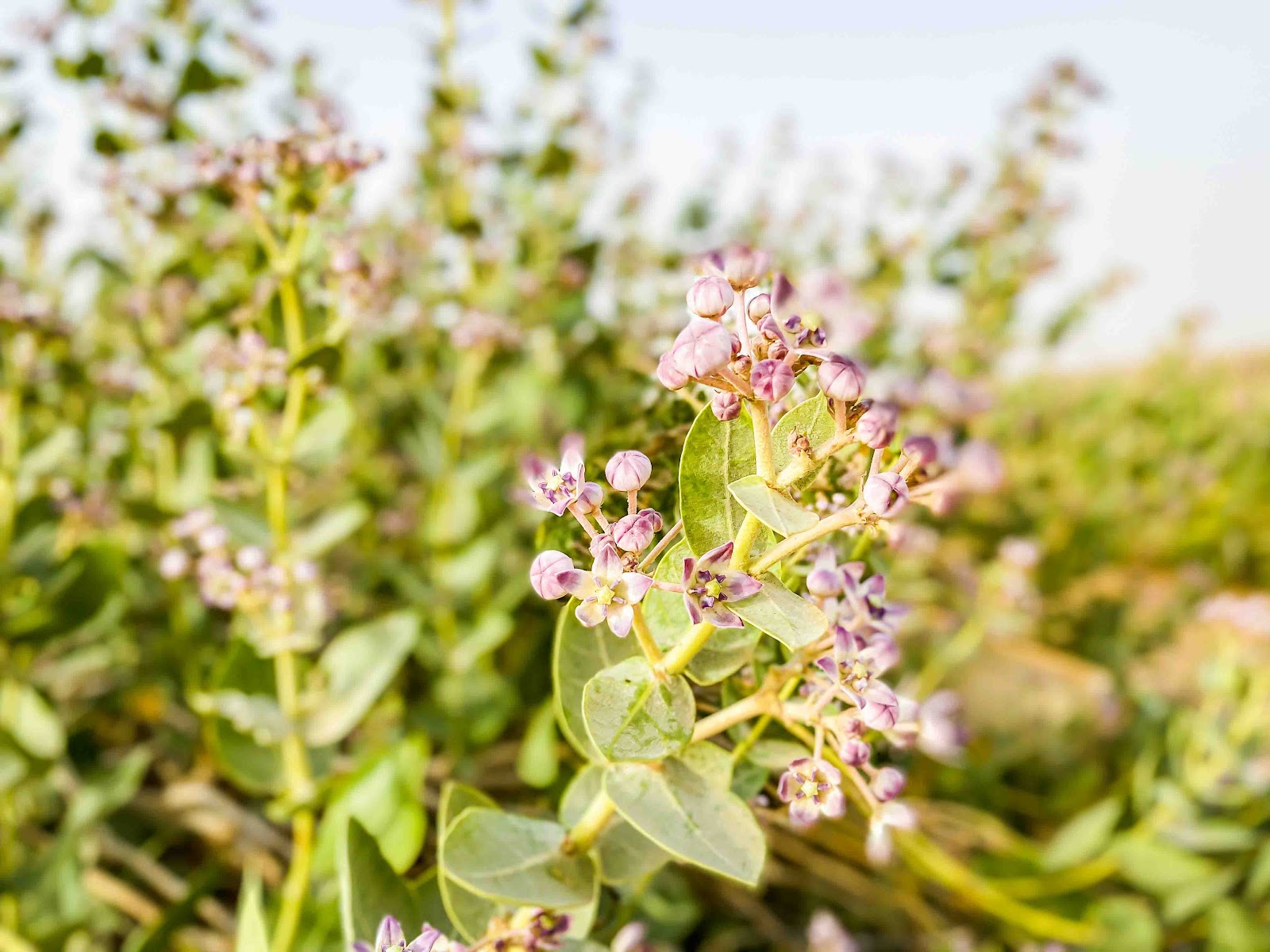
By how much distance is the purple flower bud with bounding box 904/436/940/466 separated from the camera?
1.47 feet

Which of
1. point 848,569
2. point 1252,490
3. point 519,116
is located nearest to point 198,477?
point 519,116

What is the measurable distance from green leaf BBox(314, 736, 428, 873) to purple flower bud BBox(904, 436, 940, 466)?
509 millimetres

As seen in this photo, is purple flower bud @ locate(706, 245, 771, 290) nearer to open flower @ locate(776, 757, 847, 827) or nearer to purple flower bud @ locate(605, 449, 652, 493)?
purple flower bud @ locate(605, 449, 652, 493)

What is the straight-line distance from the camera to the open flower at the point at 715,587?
0.43m

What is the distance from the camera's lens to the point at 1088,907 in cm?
148

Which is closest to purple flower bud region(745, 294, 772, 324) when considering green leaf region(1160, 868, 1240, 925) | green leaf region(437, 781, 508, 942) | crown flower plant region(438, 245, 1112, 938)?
crown flower plant region(438, 245, 1112, 938)

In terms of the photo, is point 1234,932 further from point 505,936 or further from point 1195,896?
point 505,936

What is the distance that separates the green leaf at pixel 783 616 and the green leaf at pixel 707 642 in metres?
0.06

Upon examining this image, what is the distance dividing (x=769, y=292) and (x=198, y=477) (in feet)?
3.42

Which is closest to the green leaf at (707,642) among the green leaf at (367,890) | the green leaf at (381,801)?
the green leaf at (367,890)

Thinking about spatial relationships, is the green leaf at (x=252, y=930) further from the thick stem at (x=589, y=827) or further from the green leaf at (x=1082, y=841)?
the green leaf at (x=1082, y=841)

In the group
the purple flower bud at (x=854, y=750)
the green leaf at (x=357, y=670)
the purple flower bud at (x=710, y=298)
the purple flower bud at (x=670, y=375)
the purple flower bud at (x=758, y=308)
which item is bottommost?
the green leaf at (x=357, y=670)

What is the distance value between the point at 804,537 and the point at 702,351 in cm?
10

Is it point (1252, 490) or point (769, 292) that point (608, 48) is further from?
point (1252, 490)
